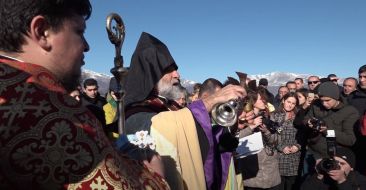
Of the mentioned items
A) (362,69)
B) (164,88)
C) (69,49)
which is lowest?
(362,69)

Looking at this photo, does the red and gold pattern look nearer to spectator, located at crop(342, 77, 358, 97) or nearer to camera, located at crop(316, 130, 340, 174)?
camera, located at crop(316, 130, 340, 174)

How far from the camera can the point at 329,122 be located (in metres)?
5.95

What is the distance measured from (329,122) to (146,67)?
12.3ft

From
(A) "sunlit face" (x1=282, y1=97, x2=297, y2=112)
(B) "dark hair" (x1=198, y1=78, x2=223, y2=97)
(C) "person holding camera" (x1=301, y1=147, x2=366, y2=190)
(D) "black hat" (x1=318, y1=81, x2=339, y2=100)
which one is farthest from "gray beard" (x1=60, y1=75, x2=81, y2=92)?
(A) "sunlit face" (x1=282, y1=97, x2=297, y2=112)

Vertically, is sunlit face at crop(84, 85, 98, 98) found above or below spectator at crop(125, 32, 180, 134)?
below

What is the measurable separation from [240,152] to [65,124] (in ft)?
10.5

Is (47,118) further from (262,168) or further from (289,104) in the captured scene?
(289,104)

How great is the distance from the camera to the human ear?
48.6 inches

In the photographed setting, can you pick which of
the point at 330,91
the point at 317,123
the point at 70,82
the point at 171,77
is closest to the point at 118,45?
the point at 171,77

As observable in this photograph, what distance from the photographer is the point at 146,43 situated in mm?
3666

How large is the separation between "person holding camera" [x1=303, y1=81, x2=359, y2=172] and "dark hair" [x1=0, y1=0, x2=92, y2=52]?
5.07 metres

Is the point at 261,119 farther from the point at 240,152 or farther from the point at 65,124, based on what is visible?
the point at 65,124

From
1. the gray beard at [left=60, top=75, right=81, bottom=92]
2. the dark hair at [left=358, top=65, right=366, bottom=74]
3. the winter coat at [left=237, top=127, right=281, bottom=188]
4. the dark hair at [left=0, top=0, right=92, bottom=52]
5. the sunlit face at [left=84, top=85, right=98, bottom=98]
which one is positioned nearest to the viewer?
the dark hair at [left=0, top=0, right=92, bottom=52]

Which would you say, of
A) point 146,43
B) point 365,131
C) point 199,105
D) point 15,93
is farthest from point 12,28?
point 365,131
